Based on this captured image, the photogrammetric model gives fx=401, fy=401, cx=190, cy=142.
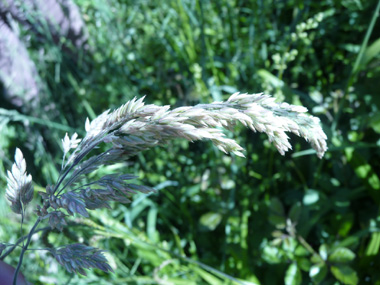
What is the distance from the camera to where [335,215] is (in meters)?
1.25

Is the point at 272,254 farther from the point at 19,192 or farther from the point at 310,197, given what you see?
the point at 19,192

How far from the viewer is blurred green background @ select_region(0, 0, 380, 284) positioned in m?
1.13

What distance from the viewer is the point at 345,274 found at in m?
0.99

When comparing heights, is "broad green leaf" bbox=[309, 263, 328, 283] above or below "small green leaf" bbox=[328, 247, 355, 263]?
below

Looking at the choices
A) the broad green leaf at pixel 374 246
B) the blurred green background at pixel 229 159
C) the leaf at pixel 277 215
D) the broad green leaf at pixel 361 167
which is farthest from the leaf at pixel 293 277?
the broad green leaf at pixel 361 167

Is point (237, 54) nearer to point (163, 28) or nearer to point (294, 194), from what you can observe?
point (163, 28)

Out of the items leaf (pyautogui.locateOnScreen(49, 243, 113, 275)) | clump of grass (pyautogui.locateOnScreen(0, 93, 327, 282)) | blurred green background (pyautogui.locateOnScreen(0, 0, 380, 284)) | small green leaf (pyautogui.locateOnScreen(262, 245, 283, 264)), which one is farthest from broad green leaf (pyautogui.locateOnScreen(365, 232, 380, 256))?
leaf (pyautogui.locateOnScreen(49, 243, 113, 275))

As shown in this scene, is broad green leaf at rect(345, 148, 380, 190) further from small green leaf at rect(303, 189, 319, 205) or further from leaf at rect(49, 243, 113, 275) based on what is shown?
leaf at rect(49, 243, 113, 275)

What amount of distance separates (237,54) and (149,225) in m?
0.70

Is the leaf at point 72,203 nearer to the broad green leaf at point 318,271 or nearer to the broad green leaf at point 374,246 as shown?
the broad green leaf at point 318,271

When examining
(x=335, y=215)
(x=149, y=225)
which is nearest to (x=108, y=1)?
(x=149, y=225)

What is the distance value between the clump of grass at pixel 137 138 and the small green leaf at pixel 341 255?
2.03ft

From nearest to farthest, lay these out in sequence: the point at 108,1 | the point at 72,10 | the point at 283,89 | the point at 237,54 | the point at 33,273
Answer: the point at 33,273
the point at 283,89
the point at 237,54
the point at 108,1
the point at 72,10

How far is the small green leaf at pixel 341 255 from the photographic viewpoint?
3.31 ft
